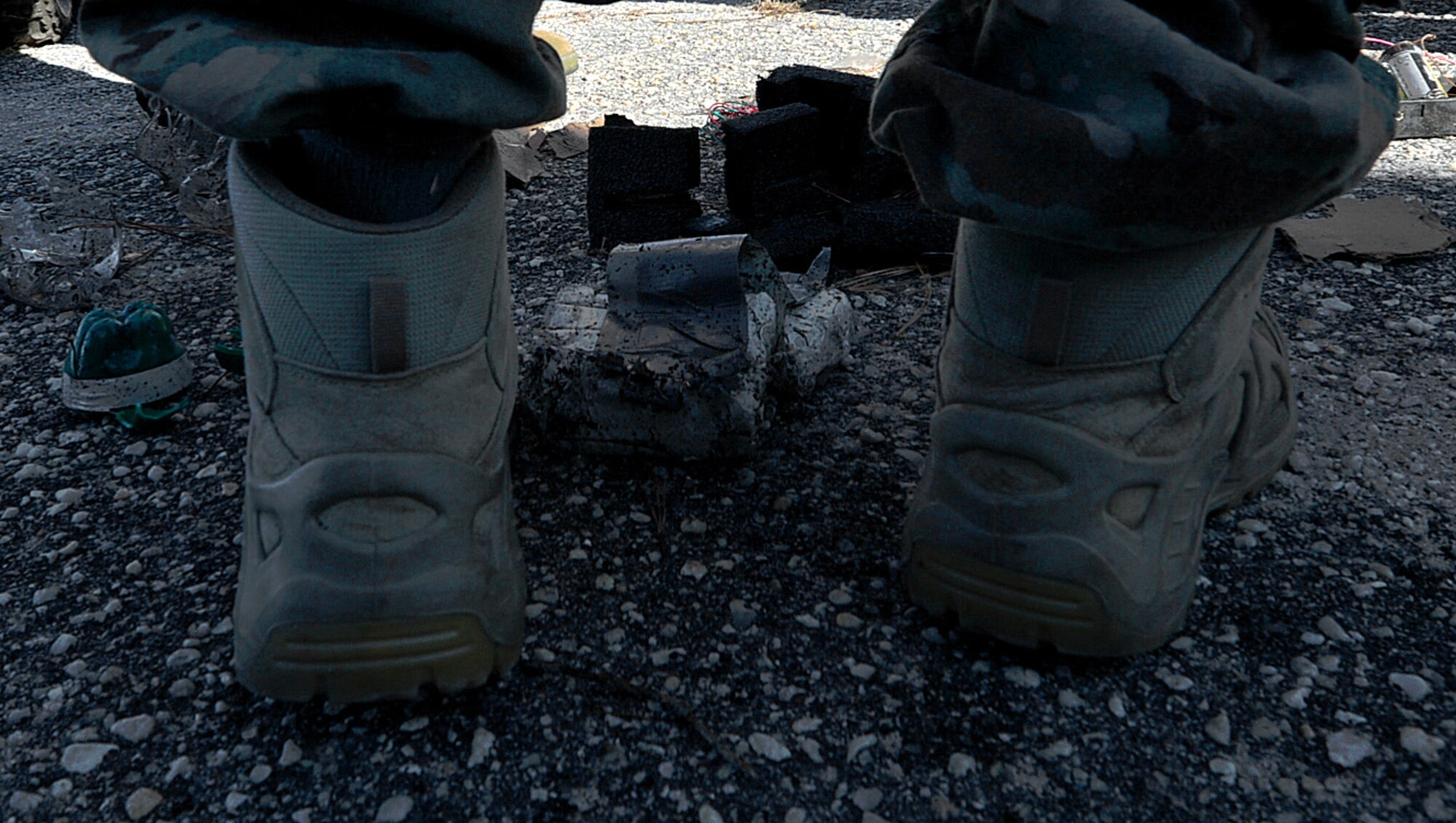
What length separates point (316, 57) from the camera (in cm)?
100

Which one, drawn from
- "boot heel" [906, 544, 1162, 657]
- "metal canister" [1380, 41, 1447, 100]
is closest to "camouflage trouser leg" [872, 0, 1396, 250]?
"boot heel" [906, 544, 1162, 657]

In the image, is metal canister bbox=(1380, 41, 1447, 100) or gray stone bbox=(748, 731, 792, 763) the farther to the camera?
metal canister bbox=(1380, 41, 1447, 100)

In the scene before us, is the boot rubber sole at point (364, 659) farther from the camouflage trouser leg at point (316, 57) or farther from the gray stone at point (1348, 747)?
the gray stone at point (1348, 747)

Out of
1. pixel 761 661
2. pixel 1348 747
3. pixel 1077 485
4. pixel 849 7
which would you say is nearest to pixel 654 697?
pixel 761 661

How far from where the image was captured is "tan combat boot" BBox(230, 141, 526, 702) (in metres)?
1.11

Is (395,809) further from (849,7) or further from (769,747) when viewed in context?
(849,7)

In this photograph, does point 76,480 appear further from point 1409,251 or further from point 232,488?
point 1409,251

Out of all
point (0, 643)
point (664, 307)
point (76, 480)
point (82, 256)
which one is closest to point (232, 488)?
point (76, 480)

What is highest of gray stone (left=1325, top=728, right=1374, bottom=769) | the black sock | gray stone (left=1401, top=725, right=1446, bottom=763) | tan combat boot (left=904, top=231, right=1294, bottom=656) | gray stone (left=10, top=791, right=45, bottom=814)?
the black sock

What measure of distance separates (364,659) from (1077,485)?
748 millimetres

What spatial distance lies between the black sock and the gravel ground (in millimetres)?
497

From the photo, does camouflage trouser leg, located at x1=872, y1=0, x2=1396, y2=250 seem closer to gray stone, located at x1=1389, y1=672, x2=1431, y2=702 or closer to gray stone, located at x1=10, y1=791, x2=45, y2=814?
gray stone, located at x1=1389, y1=672, x2=1431, y2=702

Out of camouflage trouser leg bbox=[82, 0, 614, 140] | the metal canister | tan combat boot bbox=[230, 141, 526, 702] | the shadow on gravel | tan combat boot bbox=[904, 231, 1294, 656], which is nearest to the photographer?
camouflage trouser leg bbox=[82, 0, 614, 140]

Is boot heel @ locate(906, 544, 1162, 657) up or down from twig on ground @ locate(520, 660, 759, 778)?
up
